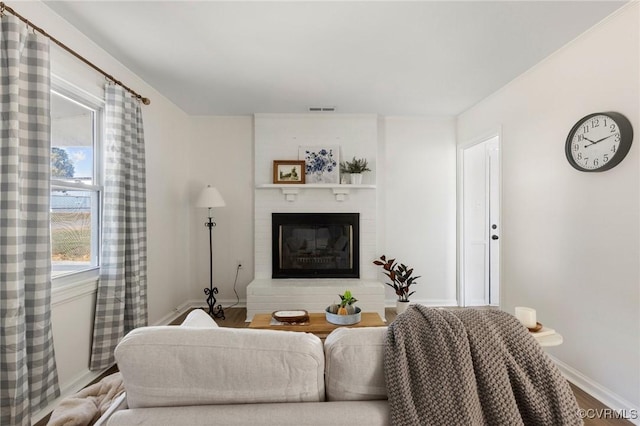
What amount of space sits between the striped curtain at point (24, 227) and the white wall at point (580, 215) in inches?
134

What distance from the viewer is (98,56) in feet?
8.02

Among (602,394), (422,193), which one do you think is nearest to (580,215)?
(602,394)

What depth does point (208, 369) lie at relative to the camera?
2.95 ft

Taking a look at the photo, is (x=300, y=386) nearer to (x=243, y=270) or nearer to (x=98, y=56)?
(x=98, y=56)

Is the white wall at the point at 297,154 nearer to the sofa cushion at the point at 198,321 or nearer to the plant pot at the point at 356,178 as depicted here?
the plant pot at the point at 356,178

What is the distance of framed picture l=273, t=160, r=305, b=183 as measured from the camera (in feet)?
13.3

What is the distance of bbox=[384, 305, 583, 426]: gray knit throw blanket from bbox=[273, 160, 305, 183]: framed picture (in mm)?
3227

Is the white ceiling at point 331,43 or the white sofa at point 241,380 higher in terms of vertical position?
the white ceiling at point 331,43

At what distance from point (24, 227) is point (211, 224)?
223 centimetres

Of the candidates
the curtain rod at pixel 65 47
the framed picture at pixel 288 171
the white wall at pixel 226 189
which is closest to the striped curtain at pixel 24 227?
the curtain rod at pixel 65 47

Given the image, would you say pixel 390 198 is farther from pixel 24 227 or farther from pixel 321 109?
pixel 24 227

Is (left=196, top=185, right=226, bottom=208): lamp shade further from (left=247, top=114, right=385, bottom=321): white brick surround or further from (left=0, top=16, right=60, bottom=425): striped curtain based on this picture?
(left=0, top=16, right=60, bottom=425): striped curtain

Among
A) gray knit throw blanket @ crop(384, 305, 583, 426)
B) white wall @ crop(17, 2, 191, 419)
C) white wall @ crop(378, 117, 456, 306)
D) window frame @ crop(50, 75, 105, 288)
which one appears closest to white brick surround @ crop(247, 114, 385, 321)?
white wall @ crop(378, 117, 456, 306)

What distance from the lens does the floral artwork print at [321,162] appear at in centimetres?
410
